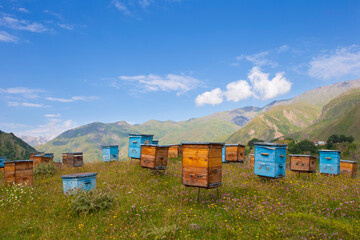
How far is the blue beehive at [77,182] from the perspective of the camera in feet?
34.5

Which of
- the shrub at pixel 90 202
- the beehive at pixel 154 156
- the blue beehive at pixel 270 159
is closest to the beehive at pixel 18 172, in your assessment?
the shrub at pixel 90 202

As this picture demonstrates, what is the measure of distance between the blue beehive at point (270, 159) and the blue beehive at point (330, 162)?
6232 mm

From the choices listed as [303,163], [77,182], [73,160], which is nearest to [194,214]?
[77,182]

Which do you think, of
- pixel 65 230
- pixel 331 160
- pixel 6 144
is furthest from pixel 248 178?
pixel 6 144

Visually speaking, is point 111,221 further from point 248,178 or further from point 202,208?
point 248,178

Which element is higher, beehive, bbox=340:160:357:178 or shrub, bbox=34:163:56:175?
beehive, bbox=340:160:357:178

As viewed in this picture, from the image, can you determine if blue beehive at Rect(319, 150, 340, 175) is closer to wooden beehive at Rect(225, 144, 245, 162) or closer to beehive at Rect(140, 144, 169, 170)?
wooden beehive at Rect(225, 144, 245, 162)

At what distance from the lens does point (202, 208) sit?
8891 millimetres

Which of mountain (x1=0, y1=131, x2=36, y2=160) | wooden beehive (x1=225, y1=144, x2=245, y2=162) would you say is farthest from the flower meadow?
mountain (x1=0, y1=131, x2=36, y2=160)

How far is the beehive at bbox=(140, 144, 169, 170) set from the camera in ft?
44.5

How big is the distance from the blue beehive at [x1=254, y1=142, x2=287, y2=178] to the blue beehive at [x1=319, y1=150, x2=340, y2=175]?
6.23 metres

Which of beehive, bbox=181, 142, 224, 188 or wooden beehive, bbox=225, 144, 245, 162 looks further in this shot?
wooden beehive, bbox=225, 144, 245, 162

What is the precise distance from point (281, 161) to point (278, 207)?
428 centimetres

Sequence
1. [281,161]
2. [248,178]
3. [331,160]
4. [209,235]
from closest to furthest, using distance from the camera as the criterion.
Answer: [209,235] < [281,161] < [248,178] < [331,160]
